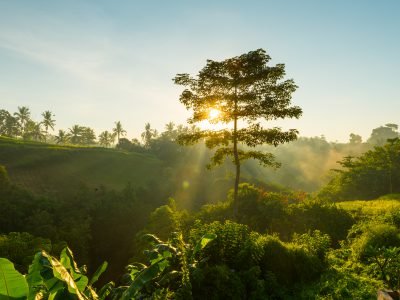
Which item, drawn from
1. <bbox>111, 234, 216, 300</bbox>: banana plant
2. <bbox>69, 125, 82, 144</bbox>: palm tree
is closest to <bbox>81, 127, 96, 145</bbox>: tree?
<bbox>69, 125, 82, 144</bbox>: palm tree

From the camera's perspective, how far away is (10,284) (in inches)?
135

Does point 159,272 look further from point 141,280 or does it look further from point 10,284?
point 10,284

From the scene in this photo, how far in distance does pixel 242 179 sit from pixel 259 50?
110ft

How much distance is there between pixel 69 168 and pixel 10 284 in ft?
203

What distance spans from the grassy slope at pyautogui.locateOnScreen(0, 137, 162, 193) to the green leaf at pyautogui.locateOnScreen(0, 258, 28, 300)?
49.1 meters

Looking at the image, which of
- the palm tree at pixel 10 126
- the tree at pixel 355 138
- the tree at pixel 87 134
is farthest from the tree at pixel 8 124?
the tree at pixel 355 138

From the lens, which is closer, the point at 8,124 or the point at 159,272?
the point at 159,272

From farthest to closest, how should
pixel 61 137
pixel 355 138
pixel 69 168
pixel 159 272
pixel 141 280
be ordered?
1. pixel 355 138
2. pixel 61 137
3. pixel 69 168
4. pixel 159 272
5. pixel 141 280

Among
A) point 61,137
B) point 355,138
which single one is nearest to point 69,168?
point 61,137

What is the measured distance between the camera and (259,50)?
1730cm

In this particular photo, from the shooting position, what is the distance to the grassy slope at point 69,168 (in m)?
53.2

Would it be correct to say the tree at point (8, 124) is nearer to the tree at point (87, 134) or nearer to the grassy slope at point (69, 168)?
the tree at point (87, 134)

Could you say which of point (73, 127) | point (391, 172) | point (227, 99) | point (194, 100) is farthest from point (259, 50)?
point (73, 127)

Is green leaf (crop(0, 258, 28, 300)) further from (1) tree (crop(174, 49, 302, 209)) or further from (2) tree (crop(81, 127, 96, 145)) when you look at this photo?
(2) tree (crop(81, 127, 96, 145))
